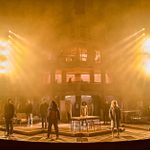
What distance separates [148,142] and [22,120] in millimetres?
10340

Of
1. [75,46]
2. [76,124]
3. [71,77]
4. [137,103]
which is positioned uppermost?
[75,46]

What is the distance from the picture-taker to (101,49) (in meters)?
20.1

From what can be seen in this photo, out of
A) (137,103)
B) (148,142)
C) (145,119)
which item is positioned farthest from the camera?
(137,103)

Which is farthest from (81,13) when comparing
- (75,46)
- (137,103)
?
(137,103)

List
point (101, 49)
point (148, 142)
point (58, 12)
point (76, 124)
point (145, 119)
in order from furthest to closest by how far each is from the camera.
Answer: point (101, 49) < point (58, 12) < point (145, 119) < point (76, 124) < point (148, 142)

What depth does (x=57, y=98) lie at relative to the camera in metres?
19.2

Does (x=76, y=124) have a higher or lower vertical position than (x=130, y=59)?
lower

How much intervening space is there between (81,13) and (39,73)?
20.9 feet

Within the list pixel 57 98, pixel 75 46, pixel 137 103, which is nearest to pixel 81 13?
pixel 75 46

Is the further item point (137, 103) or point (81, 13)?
point (137, 103)

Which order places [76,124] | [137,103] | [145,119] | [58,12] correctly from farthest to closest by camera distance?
[137,103], [58,12], [145,119], [76,124]

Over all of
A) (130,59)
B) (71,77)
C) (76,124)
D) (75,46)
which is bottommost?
(76,124)

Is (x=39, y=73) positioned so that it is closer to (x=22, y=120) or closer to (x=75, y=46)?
(x=75, y=46)

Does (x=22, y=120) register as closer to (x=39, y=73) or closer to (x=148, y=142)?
(x=39, y=73)
